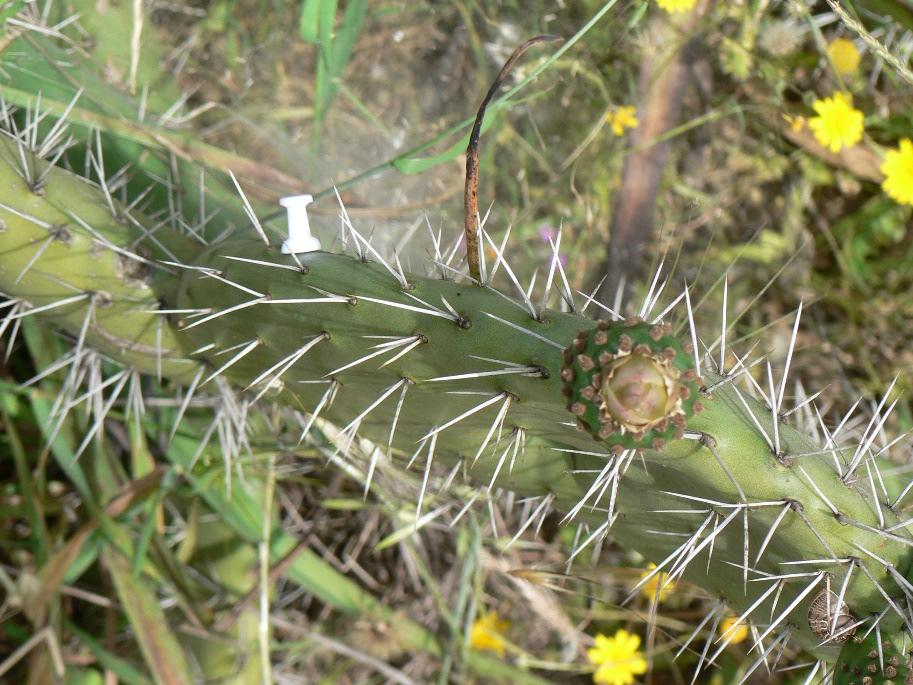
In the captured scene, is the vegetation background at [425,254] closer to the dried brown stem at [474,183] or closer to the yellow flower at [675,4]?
the yellow flower at [675,4]

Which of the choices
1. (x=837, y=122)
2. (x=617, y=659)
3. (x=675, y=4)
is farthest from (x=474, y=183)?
(x=617, y=659)

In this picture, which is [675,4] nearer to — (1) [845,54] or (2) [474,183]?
(1) [845,54]

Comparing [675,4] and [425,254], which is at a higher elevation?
[675,4]

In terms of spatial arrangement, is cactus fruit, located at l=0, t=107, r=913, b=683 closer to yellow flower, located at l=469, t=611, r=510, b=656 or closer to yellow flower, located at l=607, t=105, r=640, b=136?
yellow flower, located at l=469, t=611, r=510, b=656

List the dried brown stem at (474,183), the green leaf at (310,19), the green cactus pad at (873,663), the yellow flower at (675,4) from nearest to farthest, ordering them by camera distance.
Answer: the green cactus pad at (873,663) < the dried brown stem at (474,183) < the green leaf at (310,19) < the yellow flower at (675,4)

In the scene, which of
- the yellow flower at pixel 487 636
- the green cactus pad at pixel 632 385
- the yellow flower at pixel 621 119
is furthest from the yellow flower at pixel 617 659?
the green cactus pad at pixel 632 385

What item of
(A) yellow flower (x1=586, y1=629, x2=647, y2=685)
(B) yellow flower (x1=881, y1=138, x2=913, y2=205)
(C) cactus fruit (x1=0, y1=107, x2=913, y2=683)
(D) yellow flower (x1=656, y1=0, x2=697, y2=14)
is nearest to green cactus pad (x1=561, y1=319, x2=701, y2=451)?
(C) cactus fruit (x1=0, y1=107, x2=913, y2=683)
